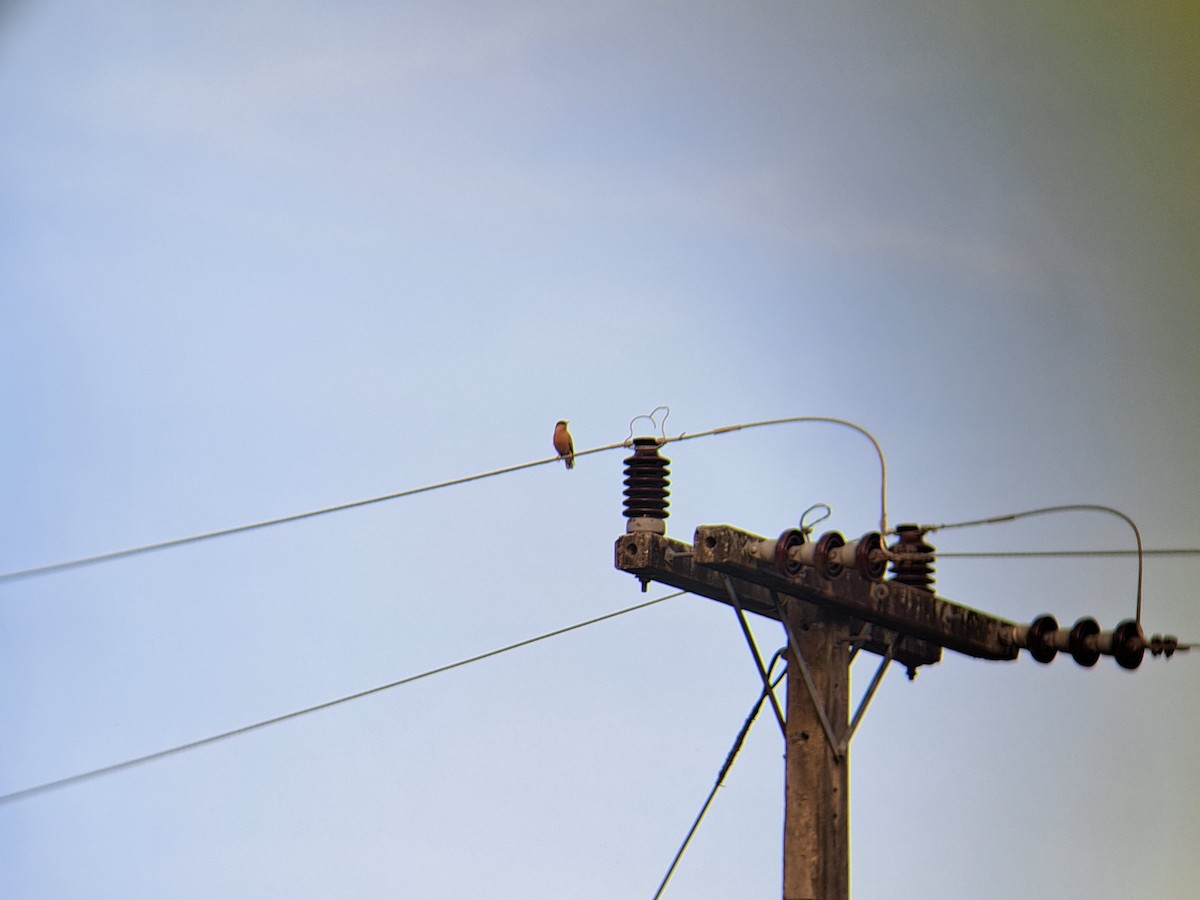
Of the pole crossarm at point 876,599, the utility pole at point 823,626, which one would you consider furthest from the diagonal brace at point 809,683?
the pole crossarm at point 876,599

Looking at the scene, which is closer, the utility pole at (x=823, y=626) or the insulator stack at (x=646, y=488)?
the utility pole at (x=823, y=626)

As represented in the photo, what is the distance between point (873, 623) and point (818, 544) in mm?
962

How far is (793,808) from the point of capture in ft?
33.8

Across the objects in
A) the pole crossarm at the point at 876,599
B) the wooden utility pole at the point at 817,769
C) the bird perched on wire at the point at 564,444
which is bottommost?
the wooden utility pole at the point at 817,769

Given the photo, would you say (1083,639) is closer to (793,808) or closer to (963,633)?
(963,633)

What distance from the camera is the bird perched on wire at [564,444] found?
12.7 m

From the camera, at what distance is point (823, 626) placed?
10703 millimetres

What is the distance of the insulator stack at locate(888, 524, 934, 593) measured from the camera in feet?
38.4

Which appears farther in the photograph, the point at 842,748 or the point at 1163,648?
the point at 1163,648

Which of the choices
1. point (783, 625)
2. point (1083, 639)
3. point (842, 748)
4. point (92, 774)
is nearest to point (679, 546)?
point (783, 625)

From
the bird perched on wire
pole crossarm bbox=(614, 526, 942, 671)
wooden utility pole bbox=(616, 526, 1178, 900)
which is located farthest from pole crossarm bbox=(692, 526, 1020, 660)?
the bird perched on wire

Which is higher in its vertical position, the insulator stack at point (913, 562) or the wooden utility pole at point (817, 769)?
the insulator stack at point (913, 562)

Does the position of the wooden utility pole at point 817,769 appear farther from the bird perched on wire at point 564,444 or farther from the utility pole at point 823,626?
the bird perched on wire at point 564,444

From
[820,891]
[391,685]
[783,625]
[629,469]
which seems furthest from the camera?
[391,685]
